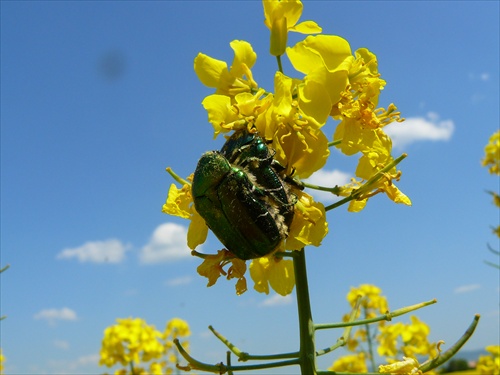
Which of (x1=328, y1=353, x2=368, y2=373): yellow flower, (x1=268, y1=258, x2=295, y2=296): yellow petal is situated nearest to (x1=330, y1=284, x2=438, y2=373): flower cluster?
(x1=328, y1=353, x2=368, y2=373): yellow flower

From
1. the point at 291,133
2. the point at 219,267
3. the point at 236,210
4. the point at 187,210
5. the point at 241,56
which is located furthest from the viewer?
the point at 241,56

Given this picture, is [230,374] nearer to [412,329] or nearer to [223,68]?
[223,68]

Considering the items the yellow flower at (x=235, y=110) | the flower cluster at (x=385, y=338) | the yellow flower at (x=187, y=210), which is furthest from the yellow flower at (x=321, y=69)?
the flower cluster at (x=385, y=338)

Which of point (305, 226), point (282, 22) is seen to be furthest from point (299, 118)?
point (282, 22)

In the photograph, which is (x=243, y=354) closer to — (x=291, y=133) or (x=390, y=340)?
(x=291, y=133)

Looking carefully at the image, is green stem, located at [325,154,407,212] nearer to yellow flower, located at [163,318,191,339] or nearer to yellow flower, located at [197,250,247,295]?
yellow flower, located at [197,250,247,295]

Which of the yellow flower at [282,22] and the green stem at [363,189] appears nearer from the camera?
the green stem at [363,189]

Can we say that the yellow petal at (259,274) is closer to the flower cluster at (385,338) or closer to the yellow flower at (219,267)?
the yellow flower at (219,267)

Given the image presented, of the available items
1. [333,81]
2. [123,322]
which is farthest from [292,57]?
[123,322]
